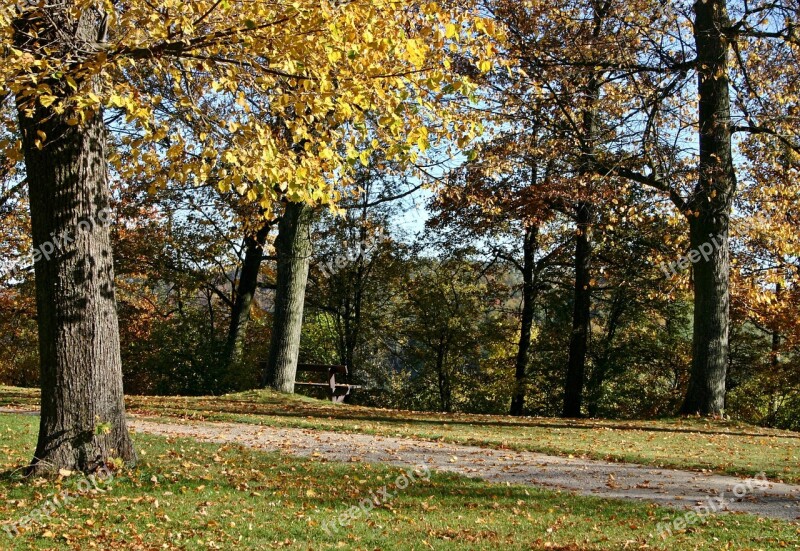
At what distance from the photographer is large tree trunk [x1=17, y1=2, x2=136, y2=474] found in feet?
22.8

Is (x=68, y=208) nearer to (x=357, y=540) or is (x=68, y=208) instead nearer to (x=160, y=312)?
(x=357, y=540)

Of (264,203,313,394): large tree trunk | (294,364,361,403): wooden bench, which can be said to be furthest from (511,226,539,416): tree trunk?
(264,203,313,394): large tree trunk

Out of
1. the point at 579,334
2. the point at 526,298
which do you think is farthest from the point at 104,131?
the point at 526,298

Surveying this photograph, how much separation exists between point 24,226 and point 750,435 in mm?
22395

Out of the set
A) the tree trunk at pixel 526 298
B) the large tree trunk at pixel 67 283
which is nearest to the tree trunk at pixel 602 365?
the tree trunk at pixel 526 298

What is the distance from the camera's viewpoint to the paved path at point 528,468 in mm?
7707

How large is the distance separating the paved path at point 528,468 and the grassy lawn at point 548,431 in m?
0.58

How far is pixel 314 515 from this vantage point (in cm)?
636

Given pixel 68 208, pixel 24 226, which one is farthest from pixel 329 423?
pixel 24 226

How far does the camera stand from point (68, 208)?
6938 mm

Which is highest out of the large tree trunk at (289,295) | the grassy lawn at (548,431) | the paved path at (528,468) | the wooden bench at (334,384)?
the large tree trunk at (289,295)

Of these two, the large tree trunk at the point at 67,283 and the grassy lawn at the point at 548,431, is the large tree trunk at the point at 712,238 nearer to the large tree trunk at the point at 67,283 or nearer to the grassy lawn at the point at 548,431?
the grassy lawn at the point at 548,431

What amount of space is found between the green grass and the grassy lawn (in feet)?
10.0

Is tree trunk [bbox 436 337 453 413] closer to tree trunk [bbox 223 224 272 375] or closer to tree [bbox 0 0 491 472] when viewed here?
tree trunk [bbox 223 224 272 375]
